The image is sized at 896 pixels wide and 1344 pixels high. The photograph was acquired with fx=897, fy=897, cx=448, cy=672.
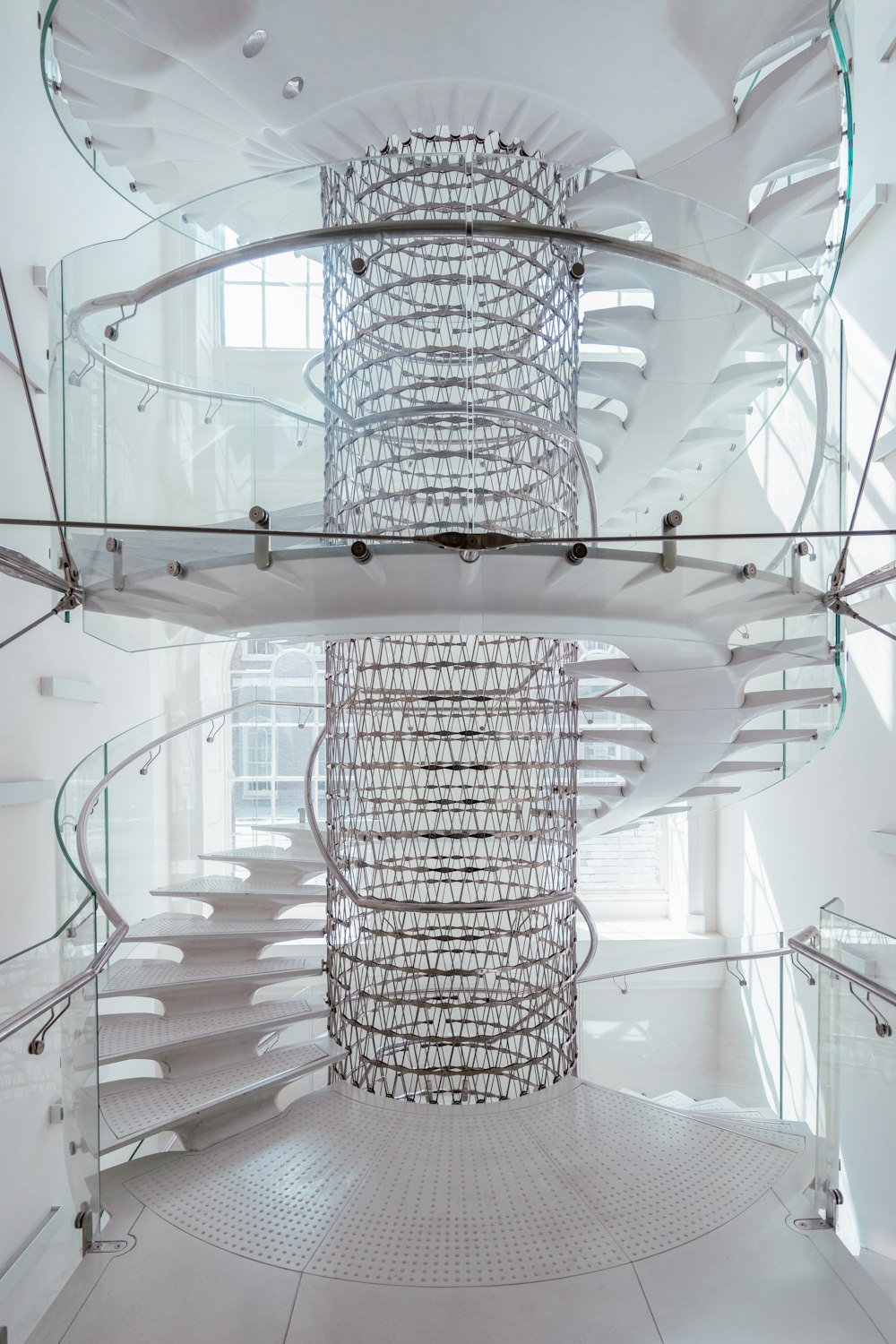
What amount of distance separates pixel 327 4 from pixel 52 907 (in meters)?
3.70

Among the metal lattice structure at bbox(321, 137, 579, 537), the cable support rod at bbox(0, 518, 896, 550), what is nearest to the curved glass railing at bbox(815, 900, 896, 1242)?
the cable support rod at bbox(0, 518, 896, 550)

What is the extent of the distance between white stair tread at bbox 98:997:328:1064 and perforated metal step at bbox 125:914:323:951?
0.29 m

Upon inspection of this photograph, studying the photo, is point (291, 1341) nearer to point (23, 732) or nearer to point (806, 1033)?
point (806, 1033)

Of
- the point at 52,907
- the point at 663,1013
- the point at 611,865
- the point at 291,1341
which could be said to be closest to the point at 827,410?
the point at 663,1013

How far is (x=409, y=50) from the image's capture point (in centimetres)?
290

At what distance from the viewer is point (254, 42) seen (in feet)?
9.21

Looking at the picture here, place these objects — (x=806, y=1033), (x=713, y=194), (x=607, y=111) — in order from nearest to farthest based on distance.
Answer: (x=806, y=1033), (x=607, y=111), (x=713, y=194)

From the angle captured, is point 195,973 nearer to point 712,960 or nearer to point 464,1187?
point 464,1187

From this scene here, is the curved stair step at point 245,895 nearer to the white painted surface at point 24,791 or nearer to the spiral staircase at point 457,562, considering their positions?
the spiral staircase at point 457,562

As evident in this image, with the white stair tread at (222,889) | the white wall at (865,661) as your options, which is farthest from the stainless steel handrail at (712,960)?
the white stair tread at (222,889)

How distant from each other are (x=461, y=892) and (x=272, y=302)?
7.05 feet

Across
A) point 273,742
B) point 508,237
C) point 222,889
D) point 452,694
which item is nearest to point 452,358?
point 508,237

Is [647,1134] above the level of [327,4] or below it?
below

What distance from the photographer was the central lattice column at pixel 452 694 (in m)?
2.86
